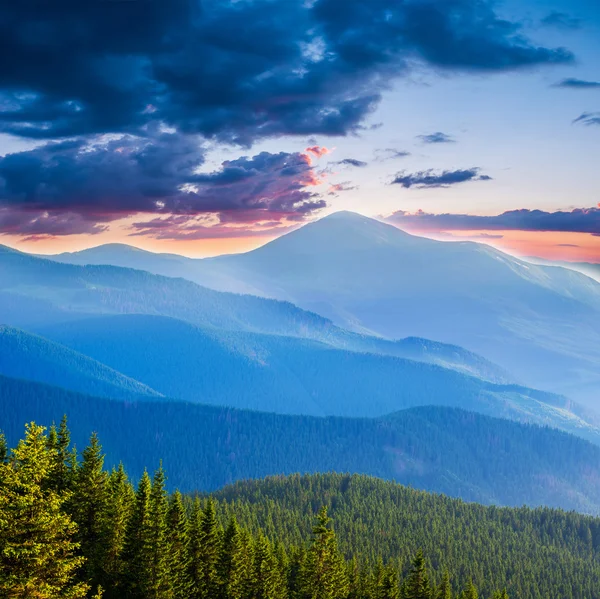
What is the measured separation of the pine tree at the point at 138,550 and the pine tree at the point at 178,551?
3087 mm

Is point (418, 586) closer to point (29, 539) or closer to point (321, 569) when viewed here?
point (321, 569)

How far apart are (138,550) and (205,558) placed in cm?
1259

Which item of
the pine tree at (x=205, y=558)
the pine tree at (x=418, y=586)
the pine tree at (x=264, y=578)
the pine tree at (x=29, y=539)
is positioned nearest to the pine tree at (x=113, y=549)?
the pine tree at (x=205, y=558)

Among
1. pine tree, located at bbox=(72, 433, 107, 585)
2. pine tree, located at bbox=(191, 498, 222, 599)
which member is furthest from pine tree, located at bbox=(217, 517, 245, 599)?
pine tree, located at bbox=(72, 433, 107, 585)

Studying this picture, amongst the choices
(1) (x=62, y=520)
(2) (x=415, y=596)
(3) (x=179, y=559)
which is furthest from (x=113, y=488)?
(2) (x=415, y=596)

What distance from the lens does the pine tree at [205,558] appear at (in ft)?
248

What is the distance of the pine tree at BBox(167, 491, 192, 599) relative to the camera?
68.5 meters

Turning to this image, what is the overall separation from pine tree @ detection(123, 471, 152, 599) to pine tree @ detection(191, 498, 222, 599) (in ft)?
34.3

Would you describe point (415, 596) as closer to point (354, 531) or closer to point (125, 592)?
point (125, 592)

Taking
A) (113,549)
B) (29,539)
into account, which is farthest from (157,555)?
(29,539)

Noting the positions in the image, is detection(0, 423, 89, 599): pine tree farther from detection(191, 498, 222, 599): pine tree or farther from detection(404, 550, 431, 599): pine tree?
detection(404, 550, 431, 599): pine tree

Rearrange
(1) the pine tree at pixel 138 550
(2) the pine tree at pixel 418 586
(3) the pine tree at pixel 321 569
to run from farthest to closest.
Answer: (2) the pine tree at pixel 418 586, (3) the pine tree at pixel 321 569, (1) the pine tree at pixel 138 550

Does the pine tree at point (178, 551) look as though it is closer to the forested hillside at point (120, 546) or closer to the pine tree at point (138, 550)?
the forested hillside at point (120, 546)

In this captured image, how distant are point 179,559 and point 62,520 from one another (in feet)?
92.3
